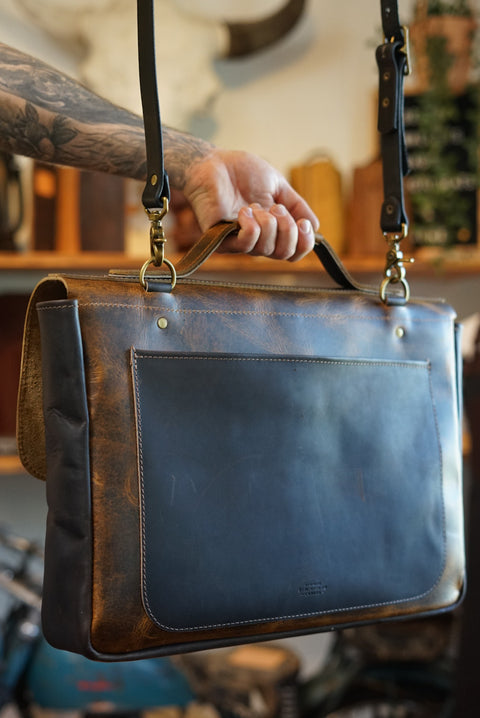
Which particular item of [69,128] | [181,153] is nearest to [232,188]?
[181,153]

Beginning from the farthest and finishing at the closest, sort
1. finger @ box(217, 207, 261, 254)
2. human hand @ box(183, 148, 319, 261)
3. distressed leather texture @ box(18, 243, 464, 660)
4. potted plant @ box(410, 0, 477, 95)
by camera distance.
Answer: potted plant @ box(410, 0, 477, 95) < human hand @ box(183, 148, 319, 261) < finger @ box(217, 207, 261, 254) < distressed leather texture @ box(18, 243, 464, 660)

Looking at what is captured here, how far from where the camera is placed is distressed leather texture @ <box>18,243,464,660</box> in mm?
679

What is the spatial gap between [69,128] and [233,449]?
399mm

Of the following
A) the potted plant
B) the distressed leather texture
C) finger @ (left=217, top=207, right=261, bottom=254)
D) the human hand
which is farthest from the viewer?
the potted plant

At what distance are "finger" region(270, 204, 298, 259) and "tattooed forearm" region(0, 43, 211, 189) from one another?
0.16m

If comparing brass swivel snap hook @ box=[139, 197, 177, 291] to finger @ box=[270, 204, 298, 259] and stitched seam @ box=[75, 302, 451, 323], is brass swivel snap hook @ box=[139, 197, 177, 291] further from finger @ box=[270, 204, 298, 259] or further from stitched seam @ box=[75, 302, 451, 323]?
finger @ box=[270, 204, 298, 259]

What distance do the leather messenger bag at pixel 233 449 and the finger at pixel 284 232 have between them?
0.14 ft

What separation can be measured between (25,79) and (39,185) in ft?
5.01

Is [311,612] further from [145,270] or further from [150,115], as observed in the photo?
[150,115]

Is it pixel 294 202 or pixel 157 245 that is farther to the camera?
pixel 294 202

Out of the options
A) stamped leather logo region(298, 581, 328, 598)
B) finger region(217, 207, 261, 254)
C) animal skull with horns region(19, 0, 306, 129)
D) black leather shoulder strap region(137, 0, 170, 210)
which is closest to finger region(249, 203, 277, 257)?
finger region(217, 207, 261, 254)

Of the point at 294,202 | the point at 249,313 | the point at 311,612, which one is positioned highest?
the point at 294,202

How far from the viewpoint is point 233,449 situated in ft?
2.42

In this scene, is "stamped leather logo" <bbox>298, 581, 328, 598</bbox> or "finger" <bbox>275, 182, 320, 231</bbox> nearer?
"stamped leather logo" <bbox>298, 581, 328, 598</bbox>
